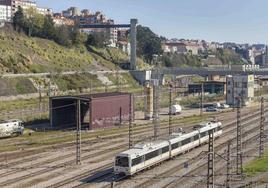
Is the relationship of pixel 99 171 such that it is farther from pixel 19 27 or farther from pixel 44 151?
pixel 19 27

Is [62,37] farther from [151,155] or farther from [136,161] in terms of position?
[136,161]

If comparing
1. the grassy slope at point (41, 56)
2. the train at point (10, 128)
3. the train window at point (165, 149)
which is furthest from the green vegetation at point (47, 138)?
the grassy slope at point (41, 56)

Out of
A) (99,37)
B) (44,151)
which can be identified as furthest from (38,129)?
(99,37)

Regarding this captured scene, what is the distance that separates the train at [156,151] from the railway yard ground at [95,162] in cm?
60

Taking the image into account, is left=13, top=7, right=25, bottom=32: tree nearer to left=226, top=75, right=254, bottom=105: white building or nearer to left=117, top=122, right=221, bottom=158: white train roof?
left=226, top=75, right=254, bottom=105: white building

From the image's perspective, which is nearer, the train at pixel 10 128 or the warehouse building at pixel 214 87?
the train at pixel 10 128

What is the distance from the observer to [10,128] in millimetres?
50594

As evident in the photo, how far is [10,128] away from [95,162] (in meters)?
14.8

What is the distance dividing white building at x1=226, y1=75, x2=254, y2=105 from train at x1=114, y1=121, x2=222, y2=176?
1718 inches

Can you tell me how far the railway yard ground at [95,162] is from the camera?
32.6m

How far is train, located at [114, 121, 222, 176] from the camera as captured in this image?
3281cm

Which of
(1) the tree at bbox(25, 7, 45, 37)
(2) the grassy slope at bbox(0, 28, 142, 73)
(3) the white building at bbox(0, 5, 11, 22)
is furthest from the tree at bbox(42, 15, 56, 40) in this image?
(3) the white building at bbox(0, 5, 11, 22)

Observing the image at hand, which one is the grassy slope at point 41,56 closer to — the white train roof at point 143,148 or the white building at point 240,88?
the white building at point 240,88

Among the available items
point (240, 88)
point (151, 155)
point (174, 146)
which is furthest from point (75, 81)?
point (151, 155)
